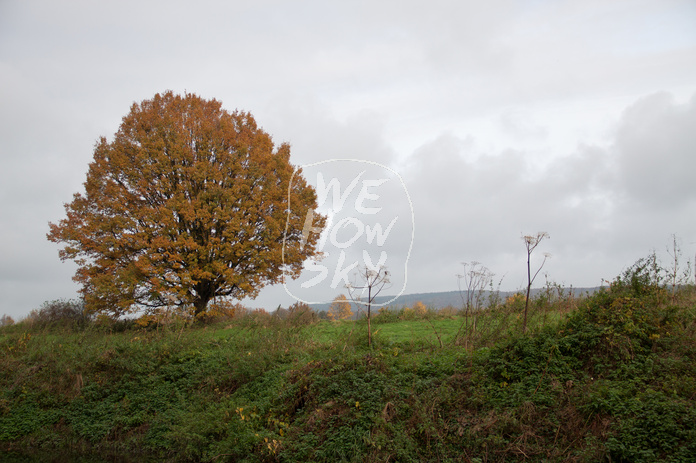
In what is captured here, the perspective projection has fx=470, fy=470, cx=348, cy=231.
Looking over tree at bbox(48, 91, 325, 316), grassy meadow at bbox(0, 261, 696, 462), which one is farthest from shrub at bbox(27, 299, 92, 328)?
grassy meadow at bbox(0, 261, 696, 462)

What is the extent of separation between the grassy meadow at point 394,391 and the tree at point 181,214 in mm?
4566

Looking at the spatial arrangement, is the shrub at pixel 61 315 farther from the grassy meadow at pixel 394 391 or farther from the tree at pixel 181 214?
the grassy meadow at pixel 394 391

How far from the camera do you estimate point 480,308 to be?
1075 cm

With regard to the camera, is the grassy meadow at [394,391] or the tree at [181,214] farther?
the tree at [181,214]

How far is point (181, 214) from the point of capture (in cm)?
1853

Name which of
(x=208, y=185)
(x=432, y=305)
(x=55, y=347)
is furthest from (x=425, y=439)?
(x=208, y=185)

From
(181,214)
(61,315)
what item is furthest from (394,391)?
(61,315)

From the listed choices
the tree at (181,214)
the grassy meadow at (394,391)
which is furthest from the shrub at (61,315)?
the grassy meadow at (394,391)

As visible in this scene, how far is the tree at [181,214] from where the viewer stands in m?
17.7

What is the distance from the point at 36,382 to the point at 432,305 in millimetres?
11895

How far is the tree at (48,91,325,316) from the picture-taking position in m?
17.7

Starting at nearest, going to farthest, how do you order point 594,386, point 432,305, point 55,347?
1. point 594,386
2. point 55,347
3. point 432,305

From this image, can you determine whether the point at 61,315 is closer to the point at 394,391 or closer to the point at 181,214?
the point at 181,214

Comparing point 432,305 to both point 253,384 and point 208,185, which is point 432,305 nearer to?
point 253,384
